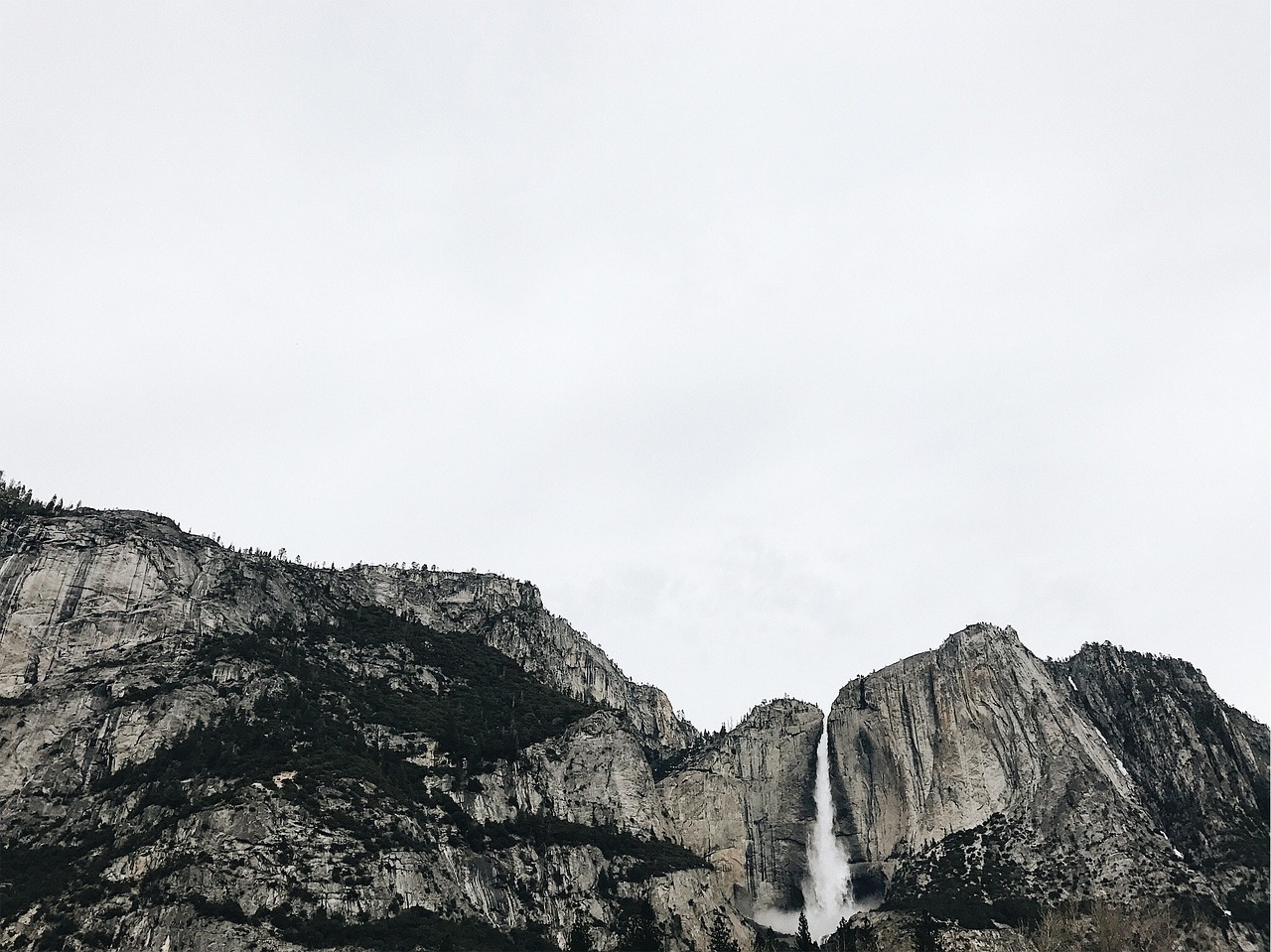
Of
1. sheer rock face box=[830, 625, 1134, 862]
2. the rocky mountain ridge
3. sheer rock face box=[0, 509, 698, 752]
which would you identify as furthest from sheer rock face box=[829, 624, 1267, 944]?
sheer rock face box=[0, 509, 698, 752]

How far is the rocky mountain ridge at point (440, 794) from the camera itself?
406 feet

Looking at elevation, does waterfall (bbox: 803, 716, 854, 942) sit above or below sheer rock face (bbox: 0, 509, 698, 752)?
below

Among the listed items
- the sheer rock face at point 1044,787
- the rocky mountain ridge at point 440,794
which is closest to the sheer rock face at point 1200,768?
the sheer rock face at point 1044,787

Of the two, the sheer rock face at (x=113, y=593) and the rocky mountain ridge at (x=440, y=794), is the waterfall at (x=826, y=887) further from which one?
the sheer rock face at (x=113, y=593)

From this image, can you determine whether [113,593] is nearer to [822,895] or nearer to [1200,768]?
[822,895]

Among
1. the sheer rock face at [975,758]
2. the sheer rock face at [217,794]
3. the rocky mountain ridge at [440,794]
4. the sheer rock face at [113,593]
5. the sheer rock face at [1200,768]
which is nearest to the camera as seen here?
the sheer rock face at [217,794]

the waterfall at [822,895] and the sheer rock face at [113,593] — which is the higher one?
the sheer rock face at [113,593]

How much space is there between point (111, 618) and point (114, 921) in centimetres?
5530

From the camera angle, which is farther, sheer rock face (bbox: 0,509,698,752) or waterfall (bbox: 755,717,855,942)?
waterfall (bbox: 755,717,855,942)

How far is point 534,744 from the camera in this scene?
171875 mm

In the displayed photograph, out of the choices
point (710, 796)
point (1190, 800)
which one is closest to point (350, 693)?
point (710, 796)

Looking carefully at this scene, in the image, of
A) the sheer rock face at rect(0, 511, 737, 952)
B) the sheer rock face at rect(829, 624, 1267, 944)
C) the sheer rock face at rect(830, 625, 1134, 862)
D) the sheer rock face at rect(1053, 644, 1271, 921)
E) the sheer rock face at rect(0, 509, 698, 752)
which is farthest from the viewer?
the sheer rock face at rect(830, 625, 1134, 862)

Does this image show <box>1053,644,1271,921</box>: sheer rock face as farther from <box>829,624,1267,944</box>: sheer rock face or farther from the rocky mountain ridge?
the rocky mountain ridge

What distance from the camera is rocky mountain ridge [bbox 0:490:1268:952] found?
12369 cm
